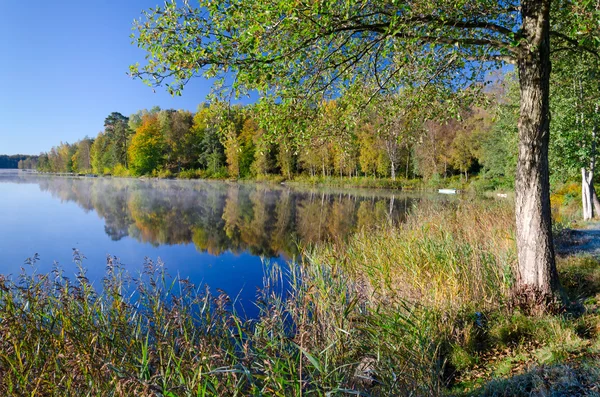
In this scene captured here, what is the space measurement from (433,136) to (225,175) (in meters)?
33.9

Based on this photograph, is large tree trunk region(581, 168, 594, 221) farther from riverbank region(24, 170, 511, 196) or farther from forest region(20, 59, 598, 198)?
riverbank region(24, 170, 511, 196)

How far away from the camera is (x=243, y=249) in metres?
12.8

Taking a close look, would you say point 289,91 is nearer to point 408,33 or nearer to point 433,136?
point 408,33

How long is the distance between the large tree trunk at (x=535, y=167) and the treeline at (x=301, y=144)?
1.46m

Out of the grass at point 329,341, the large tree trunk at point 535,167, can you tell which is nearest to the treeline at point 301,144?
the large tree trunk at point 535,167

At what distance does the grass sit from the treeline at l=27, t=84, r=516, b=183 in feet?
7.98

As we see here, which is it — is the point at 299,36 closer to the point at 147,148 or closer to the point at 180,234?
the point at 180,234

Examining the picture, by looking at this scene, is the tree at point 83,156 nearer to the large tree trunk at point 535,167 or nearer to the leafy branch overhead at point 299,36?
the leafy branch overhead at point 299,36

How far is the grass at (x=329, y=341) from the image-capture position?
8.58 feet

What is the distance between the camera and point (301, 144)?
241 inches

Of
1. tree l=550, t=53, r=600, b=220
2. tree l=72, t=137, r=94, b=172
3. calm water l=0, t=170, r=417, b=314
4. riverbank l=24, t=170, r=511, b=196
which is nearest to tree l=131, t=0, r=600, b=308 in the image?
calm water l=0, t=170, r=417, b=314

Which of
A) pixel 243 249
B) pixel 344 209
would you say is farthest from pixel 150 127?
pixel 243 249

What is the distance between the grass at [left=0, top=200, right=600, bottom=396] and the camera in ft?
8.58

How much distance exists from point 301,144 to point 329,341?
11.3ft
